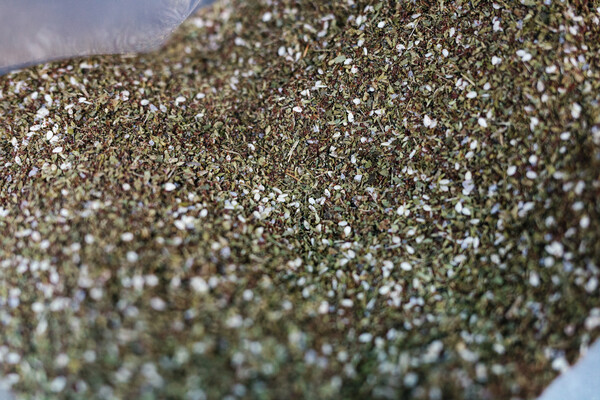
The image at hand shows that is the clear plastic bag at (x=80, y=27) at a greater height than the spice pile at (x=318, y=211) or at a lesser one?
greater

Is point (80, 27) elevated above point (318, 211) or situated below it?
above

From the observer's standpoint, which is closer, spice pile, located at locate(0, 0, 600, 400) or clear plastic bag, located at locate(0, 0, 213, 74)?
spice pile, located at locate(0, 0, 600, 400)

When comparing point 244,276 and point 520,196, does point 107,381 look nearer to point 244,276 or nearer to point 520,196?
point 244,276

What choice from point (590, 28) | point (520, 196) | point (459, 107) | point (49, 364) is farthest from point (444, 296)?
point (49, 364)

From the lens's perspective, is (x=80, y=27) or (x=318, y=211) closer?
(x=318, y=211)

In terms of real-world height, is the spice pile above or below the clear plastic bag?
below
